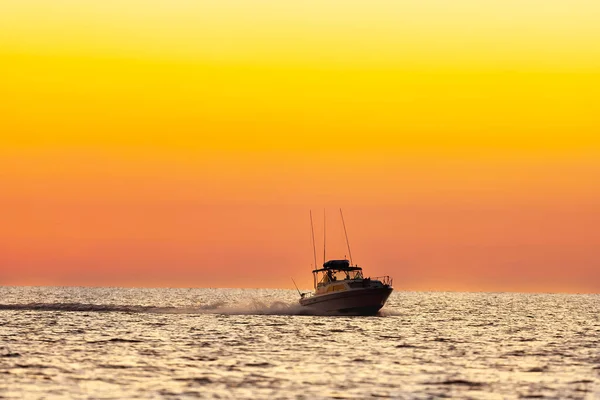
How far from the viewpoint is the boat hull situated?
324ft

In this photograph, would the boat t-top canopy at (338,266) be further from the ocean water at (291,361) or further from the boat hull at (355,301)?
the ocean water at (291,361)

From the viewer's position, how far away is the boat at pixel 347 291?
98438 millimetres

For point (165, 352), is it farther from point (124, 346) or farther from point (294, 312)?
point (294, 312)

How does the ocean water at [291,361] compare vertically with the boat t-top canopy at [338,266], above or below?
below

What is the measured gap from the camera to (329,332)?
82.7m

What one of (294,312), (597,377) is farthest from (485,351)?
(294,312)

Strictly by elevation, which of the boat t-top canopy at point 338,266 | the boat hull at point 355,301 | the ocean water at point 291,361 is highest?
the boat t-top canopy at point 338,266

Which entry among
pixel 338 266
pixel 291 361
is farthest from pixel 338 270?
pixel 291 361

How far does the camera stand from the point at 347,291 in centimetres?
9850

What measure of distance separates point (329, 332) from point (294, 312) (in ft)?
115

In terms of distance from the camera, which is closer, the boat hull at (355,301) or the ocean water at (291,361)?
the ocean water at (291,361)

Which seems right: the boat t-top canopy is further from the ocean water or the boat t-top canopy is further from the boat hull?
the ocean water

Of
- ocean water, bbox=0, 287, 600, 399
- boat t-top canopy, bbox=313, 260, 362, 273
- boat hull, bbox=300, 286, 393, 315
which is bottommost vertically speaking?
ocean water, bbox=0, 287, 600, 399

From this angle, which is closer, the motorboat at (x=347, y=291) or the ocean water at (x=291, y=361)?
the ocean water at (x=291, y=361)
